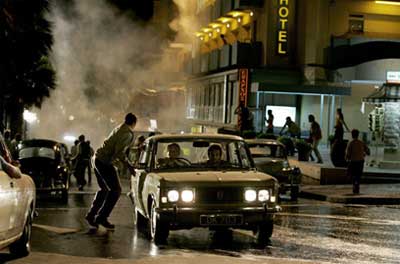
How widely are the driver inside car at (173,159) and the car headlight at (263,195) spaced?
1610 millimetres

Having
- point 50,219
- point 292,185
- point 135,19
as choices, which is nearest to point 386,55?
point 292,185

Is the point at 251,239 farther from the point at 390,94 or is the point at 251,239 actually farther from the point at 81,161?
the point at 390,94

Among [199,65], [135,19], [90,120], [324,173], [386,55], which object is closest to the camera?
[324,173]

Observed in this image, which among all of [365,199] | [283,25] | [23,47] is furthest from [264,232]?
[283,25]

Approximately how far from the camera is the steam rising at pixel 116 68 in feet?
187

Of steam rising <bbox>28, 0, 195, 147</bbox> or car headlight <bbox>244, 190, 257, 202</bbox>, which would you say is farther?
steam rising <bbox>28, 0, 195, 147</bbox>

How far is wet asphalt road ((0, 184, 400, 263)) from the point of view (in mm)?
10288

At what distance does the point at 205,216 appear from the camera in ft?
34.7

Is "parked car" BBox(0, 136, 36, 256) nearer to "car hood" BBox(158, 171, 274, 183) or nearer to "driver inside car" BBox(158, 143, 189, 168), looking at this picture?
"car hood" BBox(158, 171, 274, 183)

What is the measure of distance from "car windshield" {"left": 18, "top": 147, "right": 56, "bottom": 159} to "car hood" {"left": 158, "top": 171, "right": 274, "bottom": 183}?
1001 centimetres

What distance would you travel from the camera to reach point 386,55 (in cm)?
3650

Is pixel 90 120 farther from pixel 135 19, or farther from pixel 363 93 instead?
pixel 363 93

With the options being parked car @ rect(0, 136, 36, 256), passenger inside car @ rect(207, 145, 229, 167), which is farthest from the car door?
passenger inside car @ rect(207, 145, 229, 167)

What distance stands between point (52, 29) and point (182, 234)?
20065 millimetres
